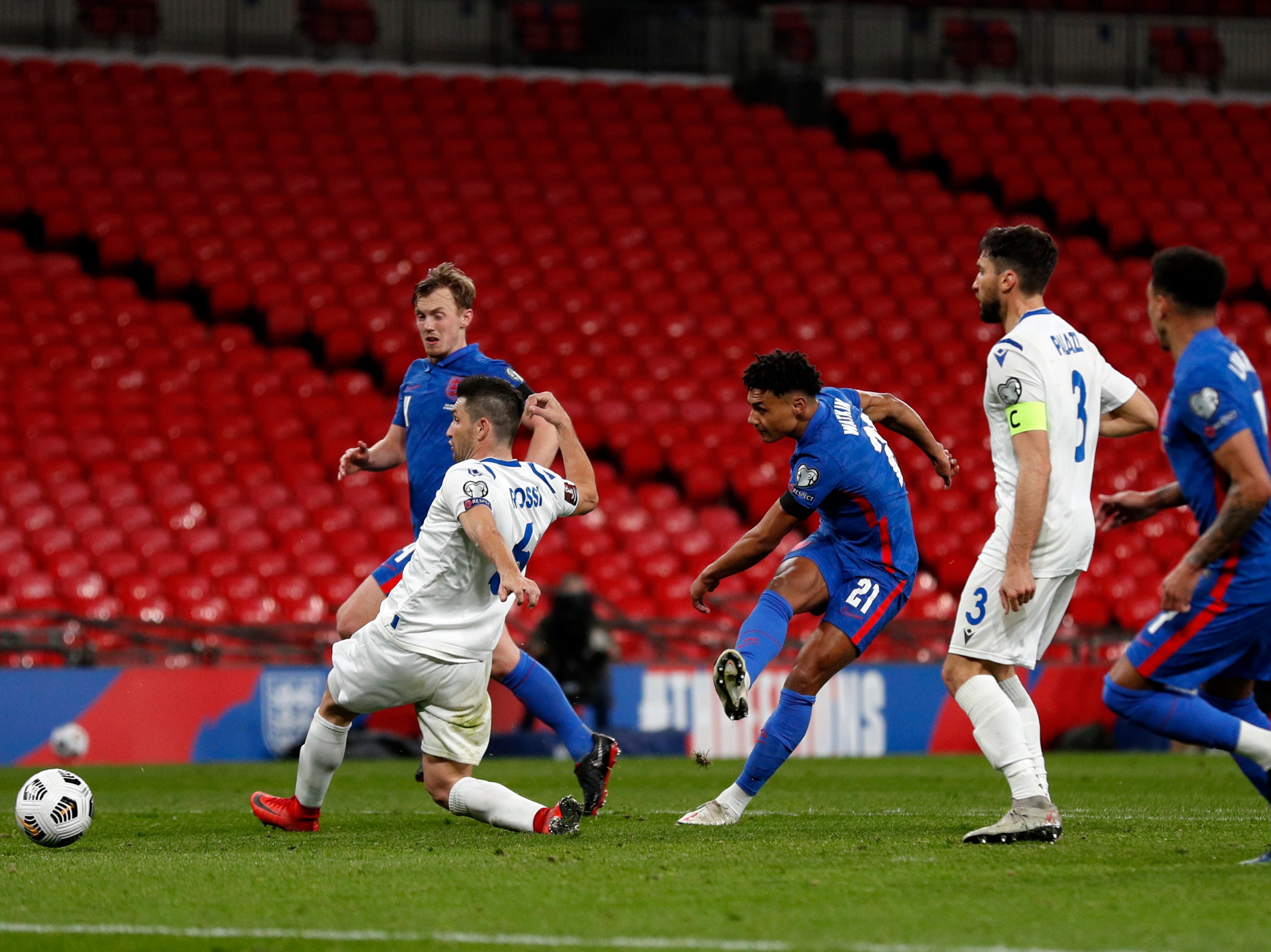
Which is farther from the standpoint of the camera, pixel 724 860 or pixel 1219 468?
pixel 724 860

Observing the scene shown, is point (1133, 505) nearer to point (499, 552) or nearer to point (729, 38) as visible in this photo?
point (499, 552)

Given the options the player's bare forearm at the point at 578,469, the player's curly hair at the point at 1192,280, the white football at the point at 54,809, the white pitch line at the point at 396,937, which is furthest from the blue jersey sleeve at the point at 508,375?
the white pitch line at the point at 396,937

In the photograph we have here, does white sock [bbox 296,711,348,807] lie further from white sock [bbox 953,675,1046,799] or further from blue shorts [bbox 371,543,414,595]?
white sock [bbox 953,675,1046,799]

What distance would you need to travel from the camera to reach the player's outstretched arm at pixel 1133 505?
535 cm

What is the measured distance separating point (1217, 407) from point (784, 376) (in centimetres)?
203

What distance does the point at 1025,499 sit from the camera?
5.52 m

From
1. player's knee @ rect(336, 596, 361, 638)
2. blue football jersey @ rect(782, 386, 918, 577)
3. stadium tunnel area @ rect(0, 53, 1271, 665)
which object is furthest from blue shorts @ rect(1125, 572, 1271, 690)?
stadium tunnel area @ rect(0, 53, 1271, 665)

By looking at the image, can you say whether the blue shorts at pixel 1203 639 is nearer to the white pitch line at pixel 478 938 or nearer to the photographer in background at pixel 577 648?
the white pitch line at pixel 478 938

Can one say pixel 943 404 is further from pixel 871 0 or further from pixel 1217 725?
pixel 1217 725

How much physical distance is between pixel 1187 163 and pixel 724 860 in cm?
1970

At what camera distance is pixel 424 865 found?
17.5 feet

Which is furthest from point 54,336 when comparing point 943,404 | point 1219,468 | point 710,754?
point 1219,468

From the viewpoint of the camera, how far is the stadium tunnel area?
14766 millimetres

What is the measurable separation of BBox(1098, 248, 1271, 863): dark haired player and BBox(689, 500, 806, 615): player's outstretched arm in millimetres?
1668
